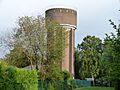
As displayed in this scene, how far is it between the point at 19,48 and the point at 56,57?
594 cm

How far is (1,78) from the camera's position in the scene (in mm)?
26562

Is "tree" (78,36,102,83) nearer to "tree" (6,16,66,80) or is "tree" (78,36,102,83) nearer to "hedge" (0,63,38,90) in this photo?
"tree" (6,16,66,80)

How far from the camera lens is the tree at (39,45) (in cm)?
4744

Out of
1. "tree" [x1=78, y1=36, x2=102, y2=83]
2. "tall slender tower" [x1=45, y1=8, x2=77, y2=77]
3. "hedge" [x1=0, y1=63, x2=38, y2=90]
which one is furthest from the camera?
"tree" [x1=78, y1=36, x2=102, y2=83]

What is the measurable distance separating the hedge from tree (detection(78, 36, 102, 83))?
48.5 meters

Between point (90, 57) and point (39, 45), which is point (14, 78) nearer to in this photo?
point (39, 45)

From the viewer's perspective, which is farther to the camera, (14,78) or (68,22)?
(68,22)

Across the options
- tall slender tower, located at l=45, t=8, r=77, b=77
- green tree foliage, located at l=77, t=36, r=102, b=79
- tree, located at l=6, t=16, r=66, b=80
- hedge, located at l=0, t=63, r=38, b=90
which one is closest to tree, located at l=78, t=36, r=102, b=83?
green tree foliage, located at l=77, t=36, r=102, b=79

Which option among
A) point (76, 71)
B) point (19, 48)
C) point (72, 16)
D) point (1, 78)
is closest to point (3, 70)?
point (1, 78)

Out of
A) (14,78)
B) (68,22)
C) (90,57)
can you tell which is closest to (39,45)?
(14,78)

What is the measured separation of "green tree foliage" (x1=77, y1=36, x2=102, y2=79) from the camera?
77.8 m

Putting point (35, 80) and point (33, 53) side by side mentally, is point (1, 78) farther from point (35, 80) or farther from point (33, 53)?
point (33, 53)

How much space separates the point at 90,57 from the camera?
7912 cm

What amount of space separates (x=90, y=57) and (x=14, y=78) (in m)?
53.4
